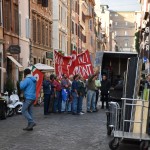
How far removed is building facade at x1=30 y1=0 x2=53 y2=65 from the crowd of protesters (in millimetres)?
15280

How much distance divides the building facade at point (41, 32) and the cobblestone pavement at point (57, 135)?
19621 millimetres

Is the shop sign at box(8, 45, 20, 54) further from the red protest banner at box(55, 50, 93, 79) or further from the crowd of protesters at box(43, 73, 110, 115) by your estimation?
the crowd of protesters at box(43, 73, 110, 115)

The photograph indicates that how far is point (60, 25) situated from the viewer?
163 feet

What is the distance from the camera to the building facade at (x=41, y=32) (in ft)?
119

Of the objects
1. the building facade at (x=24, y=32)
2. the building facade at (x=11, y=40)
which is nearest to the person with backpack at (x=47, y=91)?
the building facade at (x=11, y=40)

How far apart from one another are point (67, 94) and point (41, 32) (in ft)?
67.8

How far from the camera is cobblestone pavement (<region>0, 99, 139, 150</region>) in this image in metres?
10.7

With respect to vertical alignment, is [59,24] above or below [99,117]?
above

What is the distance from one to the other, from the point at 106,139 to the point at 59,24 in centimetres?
3783

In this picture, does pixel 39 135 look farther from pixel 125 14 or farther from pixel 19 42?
pixel 125 14

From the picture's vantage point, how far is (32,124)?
13.5 m

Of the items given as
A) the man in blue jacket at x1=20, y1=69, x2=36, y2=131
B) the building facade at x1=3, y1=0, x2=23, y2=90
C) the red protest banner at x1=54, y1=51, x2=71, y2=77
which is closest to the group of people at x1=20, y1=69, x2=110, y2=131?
the red protest banner at x1=54, y1=51, x2=71, y2=77

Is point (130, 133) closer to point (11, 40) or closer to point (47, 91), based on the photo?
point (47, 91)

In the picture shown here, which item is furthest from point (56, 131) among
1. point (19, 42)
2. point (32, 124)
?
point (19, 42)
